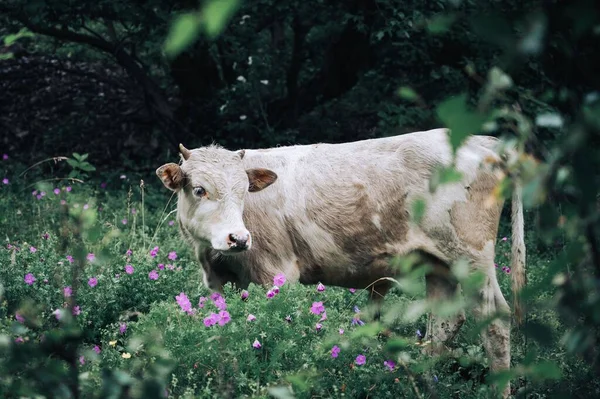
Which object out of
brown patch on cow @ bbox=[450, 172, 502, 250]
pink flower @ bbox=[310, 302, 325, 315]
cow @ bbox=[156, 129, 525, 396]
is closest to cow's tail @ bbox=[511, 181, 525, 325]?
cow @ bbox=[156, 129, 525, 396]

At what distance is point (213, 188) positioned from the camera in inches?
210

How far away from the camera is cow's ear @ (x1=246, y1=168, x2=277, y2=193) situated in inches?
216

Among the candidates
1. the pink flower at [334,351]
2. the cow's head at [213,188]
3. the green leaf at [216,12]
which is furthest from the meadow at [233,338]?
the green leaf at [216,12]

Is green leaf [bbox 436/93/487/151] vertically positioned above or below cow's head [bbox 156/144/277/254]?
above

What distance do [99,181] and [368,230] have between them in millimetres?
5449

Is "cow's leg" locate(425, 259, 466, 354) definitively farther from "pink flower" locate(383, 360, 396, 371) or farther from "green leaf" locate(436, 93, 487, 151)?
"green leaf" locate(436, 93, 487, 151)

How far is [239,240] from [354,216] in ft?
3.23

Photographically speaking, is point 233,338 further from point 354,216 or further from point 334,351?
point 354,216

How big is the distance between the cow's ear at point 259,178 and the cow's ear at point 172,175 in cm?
48

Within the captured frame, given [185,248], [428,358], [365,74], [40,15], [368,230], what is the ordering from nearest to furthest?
[428,358] < [368,230] < [185,248] < [40,15] < [365,74]

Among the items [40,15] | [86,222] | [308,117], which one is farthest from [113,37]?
[86,222]

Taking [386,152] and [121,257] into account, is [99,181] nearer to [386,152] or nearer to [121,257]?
[121,257]

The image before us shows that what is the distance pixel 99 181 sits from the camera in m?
10.1

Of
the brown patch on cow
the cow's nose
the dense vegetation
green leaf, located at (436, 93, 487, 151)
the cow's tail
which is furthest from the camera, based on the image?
the brown patch on cow
